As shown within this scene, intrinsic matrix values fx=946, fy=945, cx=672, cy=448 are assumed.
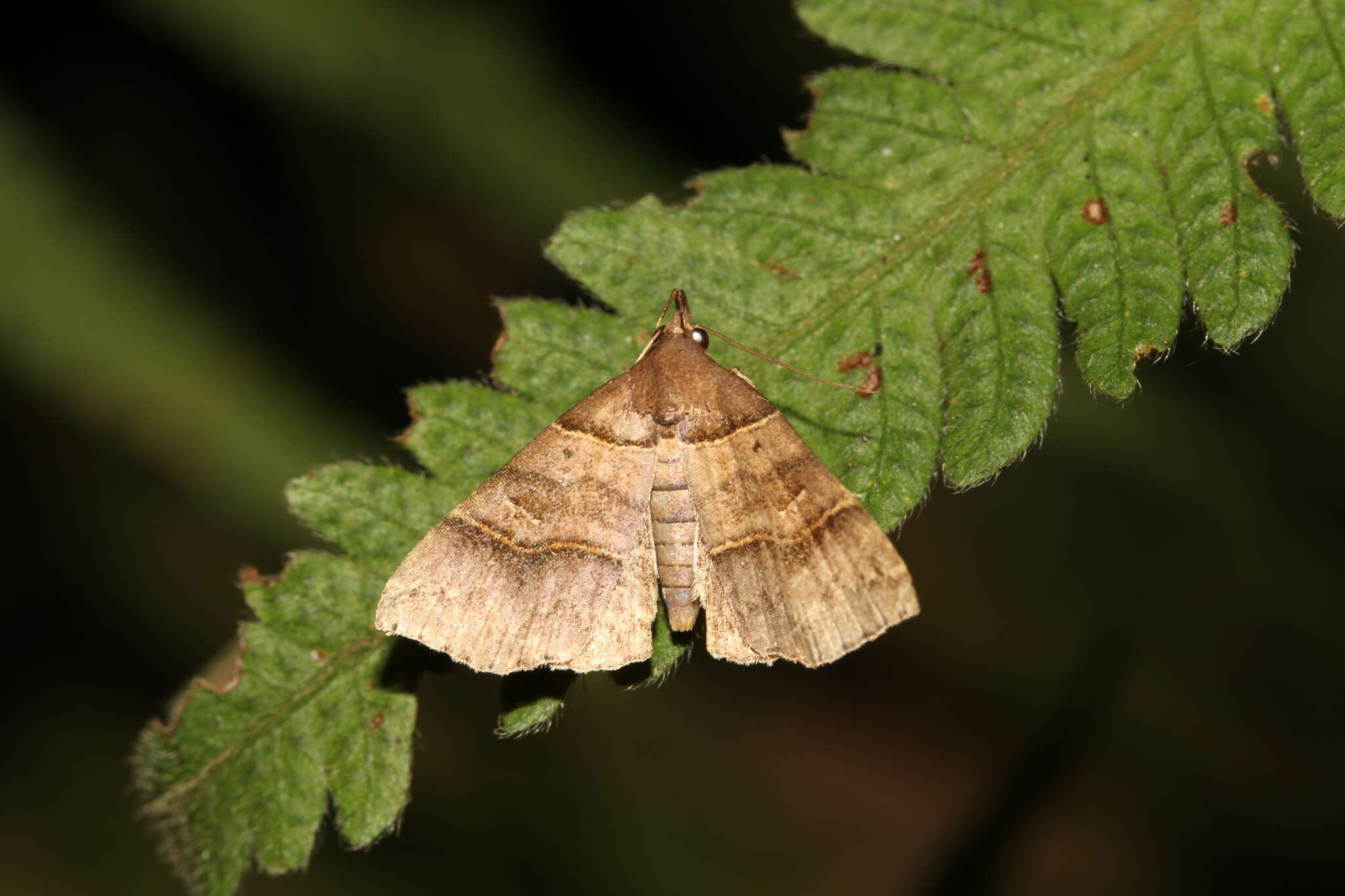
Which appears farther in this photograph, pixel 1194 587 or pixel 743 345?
pixel 1194 587

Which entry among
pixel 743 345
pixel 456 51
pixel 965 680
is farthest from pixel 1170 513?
pixel 456 51

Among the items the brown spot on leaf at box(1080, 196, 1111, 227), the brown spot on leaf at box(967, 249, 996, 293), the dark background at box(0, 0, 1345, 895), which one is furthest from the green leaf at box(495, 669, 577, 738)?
the brown spot on leaf at box(1080, 196, 1111, 227)

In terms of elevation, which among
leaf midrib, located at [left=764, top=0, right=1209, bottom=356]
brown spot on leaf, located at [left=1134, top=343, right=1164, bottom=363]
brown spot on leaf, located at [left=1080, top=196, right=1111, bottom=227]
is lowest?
brown spot on leaf, located at [left=1134, top=343, right=1164, bottom=363]

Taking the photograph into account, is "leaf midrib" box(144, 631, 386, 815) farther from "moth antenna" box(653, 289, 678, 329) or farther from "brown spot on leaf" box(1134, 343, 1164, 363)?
"brown spot on leaf" box(1134, 343, 1164, 363)

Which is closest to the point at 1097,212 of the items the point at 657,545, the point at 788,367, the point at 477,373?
the point at 788,367

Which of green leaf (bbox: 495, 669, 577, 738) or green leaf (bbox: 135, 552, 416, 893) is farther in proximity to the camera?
green leaf (bbox: 135, 552, 416, 893)

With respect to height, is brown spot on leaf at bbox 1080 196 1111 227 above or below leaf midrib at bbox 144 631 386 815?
below

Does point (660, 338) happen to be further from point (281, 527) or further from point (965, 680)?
point (281, 527)
